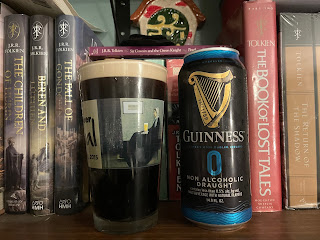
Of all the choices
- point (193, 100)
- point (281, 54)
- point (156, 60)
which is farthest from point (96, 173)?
point (281, 54)

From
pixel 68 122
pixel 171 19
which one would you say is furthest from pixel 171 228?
pixel 171 19

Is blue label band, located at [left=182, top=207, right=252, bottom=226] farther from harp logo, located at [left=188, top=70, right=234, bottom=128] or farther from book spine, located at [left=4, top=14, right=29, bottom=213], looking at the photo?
book spine, located at [left=4, top=14, right=29, bottom=213]

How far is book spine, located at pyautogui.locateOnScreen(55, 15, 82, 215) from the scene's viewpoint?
1.92 feet

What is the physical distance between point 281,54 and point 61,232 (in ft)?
2.04

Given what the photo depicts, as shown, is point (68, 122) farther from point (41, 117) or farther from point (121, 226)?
point (121, 226)

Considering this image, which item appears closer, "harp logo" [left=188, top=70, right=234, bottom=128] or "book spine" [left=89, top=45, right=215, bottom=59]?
"harp logo" [left=188, top=70, right=234, bottom=128]

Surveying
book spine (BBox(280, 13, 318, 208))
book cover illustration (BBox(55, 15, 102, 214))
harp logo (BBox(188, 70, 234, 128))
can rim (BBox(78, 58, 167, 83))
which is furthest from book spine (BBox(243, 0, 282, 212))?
book cover illustration (BBox(55, 15, 102, 214))

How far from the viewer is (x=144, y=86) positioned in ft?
1.61

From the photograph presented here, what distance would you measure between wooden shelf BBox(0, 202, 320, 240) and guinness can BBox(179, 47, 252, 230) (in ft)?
0.08

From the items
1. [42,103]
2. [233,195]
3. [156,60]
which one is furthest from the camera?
[156,60]

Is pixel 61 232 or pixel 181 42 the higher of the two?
pixel 181 42

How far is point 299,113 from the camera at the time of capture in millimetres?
600

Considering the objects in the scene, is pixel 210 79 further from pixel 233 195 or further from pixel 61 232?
pixel 61 232

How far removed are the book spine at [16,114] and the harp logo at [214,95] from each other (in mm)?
412
